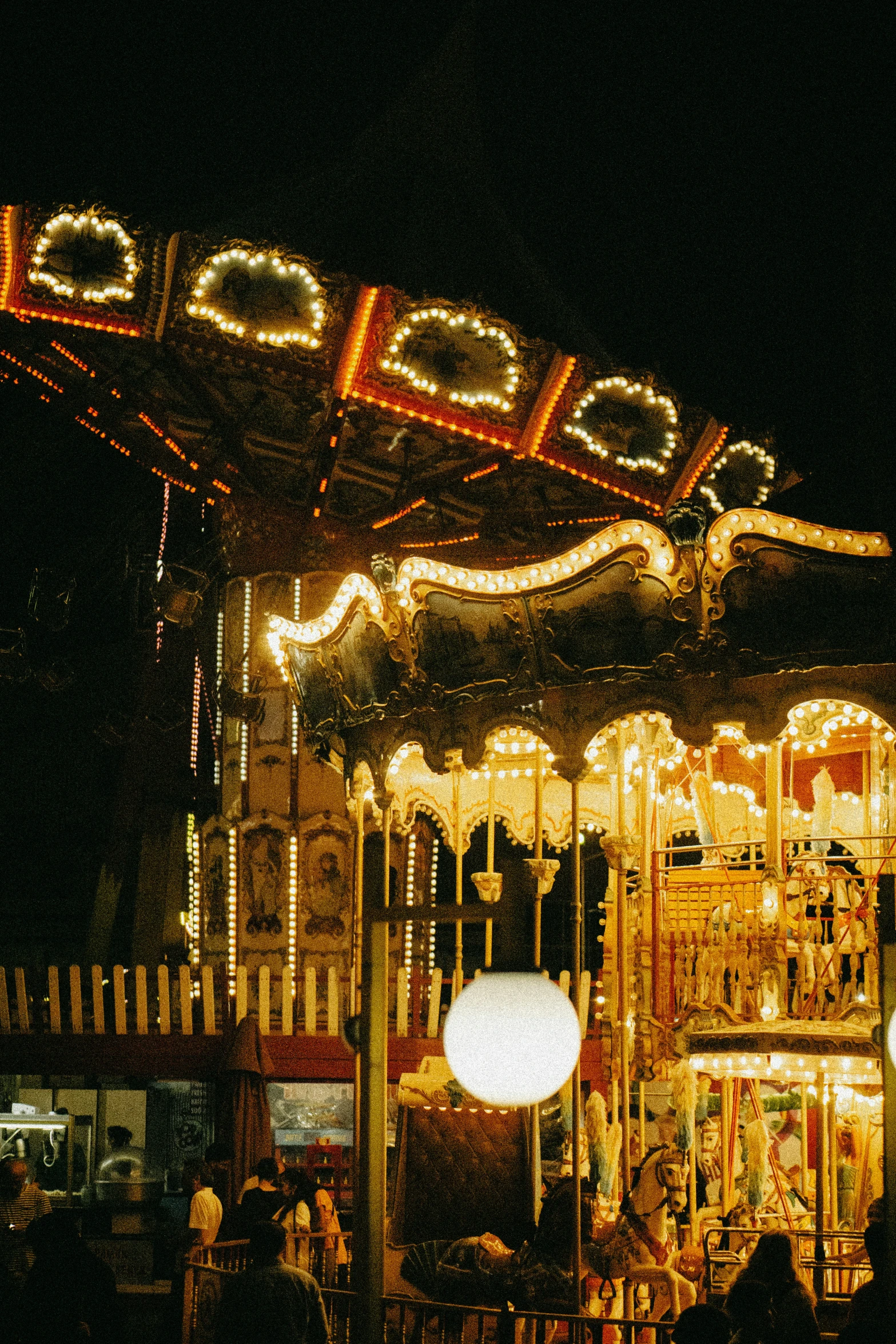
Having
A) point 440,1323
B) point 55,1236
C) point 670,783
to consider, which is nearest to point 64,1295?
point 55,1236

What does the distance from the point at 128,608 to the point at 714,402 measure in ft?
29.7

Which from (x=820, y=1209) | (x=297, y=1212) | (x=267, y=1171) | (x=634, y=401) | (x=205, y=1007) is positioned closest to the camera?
(x=820, y=1209)

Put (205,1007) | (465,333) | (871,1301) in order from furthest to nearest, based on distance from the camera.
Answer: (205,1007)
(465,333)
(871,1301)

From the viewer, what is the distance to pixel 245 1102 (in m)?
13.1

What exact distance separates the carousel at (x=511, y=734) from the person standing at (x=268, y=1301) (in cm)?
57

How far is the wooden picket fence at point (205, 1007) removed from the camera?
13.8 m

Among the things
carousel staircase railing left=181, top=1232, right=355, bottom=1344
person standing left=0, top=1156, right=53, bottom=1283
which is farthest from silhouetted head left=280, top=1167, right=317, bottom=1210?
person standing left=0, top=1156, right=53, bottom=1283

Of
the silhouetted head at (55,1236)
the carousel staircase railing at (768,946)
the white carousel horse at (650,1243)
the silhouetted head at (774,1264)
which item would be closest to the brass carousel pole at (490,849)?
the carousel staircase railing at (768,946)

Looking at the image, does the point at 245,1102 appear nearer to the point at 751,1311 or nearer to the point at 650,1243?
the point at 650,1243

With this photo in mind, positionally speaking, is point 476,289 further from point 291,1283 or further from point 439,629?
point 291,1283

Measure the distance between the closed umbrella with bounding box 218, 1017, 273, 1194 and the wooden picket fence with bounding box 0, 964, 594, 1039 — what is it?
35 centimetres

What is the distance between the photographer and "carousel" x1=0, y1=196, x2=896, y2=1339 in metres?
7.14

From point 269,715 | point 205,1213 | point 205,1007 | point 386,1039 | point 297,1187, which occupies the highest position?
point 269,715

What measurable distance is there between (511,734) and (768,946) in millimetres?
2102
